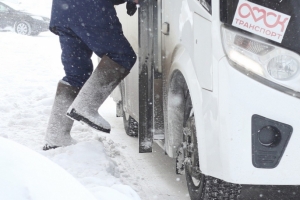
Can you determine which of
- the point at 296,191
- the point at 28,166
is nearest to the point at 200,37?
the point at 296,191

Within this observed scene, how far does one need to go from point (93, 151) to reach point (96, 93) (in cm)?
41

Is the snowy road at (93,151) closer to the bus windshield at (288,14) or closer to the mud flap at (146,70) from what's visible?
the mud flap at (146,70)

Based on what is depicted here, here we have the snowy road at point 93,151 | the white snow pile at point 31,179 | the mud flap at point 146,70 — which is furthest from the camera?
the mud flap at point 146,70

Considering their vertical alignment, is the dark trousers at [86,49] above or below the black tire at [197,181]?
above

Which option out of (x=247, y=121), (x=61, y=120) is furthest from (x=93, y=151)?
(x=247, y=121)

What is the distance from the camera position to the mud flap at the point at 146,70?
10.3ft

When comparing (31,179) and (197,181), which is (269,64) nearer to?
(197,181)

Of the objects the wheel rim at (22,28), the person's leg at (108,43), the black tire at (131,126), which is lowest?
the wheel rim at (22,28)

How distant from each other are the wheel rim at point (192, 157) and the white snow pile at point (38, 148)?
1.46ft

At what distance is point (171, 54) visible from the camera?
298 cm

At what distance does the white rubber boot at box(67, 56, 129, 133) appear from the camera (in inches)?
132

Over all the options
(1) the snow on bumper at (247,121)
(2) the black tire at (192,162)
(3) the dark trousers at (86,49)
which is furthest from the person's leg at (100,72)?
(1) the snow on bumper at (247,121)

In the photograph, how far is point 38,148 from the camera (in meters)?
3.91

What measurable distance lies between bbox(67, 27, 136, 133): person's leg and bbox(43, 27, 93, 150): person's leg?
26 centimetres
